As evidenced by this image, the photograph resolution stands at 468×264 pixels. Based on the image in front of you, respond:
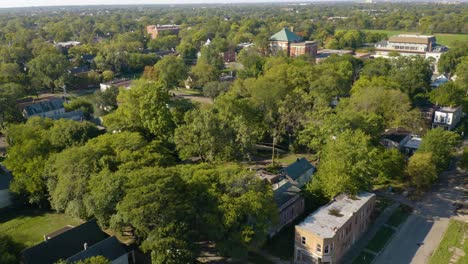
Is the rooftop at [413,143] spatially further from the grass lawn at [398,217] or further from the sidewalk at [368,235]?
the grass lawn at [398,217]

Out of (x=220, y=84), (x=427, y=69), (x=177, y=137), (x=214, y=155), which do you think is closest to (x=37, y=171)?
(x=177, y=137)

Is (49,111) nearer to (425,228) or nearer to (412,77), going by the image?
(425,228)

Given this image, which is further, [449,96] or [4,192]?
[449,96]

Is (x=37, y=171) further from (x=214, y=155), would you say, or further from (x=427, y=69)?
(x=427, y=69)

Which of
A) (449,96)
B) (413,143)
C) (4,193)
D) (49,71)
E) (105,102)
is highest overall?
(49,71)

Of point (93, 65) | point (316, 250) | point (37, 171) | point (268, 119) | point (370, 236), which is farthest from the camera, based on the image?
point (93, 65)

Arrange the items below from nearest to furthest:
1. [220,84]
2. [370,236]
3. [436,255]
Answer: [436,255] < [370,236] < [220,84]

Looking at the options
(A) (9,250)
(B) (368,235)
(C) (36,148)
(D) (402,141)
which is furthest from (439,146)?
(C) (36,148)
